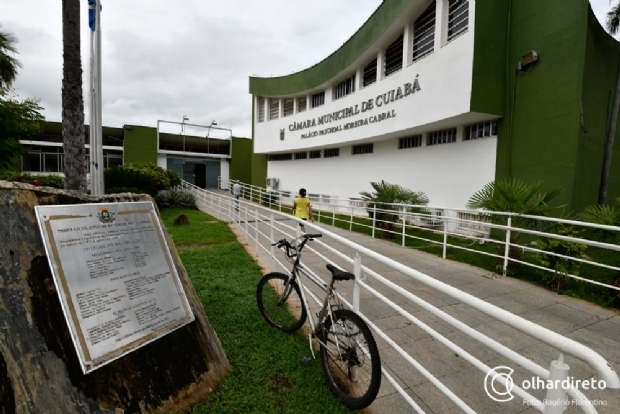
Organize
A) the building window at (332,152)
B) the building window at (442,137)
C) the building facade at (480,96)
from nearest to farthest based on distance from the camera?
the building facade at (480,96), the building window at (442,137), the building window at (332,152)

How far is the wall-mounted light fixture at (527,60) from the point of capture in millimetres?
8016

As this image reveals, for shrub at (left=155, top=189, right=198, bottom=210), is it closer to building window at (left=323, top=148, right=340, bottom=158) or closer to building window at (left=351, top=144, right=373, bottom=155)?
building window at (left=323, top=148, right=340, bottom=158)

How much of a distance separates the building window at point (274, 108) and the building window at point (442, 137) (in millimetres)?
12002

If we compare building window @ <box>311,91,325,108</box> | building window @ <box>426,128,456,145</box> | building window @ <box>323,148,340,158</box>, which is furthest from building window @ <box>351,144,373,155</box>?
building window @ <box>311,91,325,108</box>

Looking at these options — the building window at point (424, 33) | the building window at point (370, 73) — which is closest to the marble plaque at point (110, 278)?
the building window at point (424, 33)

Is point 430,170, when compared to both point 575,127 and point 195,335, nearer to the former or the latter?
point 575,127

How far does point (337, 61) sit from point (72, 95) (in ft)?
44.4

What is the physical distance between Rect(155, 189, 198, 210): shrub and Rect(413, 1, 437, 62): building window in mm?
12118

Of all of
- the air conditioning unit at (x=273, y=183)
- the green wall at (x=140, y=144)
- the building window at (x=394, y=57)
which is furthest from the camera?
the green wall at (x=140, y=144)

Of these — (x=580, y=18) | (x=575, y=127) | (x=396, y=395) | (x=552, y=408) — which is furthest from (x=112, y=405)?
(x=580, y=18)

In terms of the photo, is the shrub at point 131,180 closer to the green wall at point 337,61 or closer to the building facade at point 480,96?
the building facade at point 480,96

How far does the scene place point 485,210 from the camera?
200 inches

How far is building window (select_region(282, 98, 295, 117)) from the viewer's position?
64.5ft

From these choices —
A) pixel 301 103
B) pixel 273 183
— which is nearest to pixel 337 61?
pixel 301 103
